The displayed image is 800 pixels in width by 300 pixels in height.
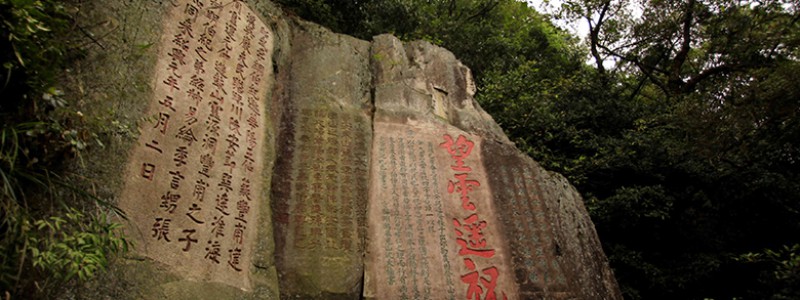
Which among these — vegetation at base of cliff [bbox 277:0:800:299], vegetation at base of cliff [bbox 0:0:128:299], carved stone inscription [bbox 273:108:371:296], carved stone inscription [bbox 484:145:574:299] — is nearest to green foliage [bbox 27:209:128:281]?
vegetation at base of cliff [bbox 0:0:128:299]

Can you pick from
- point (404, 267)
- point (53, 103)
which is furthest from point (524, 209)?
point (53, 103)

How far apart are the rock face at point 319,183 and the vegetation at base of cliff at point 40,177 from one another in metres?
0.30

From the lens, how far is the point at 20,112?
252 cm

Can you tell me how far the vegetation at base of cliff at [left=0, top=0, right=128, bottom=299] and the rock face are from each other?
297 millimetres

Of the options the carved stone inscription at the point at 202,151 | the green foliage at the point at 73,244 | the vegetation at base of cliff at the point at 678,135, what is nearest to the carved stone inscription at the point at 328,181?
the carved stone inscription at the point at 202,151

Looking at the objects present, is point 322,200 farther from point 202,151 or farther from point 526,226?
point 526,226

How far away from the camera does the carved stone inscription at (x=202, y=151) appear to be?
3.03 meters

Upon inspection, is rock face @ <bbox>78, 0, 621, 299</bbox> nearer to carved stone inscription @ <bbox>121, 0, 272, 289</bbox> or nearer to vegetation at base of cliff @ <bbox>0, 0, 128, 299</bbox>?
carved stone inscription @ <bbox>121, 0, 272, 289</bbox>

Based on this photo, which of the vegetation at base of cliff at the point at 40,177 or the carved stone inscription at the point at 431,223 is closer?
the vegetation at base of cliff at the point at 40,177

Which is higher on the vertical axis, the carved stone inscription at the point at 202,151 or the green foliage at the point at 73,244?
the carved stone inscription at the point at 202,151

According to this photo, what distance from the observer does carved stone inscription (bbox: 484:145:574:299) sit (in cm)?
441

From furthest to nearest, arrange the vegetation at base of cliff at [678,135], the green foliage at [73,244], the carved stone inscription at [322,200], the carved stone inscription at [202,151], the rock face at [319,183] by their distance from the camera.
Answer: the vegetation at base of cliff at [678,135], the carved stone inscription at [322,200], the rock face at [319,183], the carved stone inscription at [202,151], the green foliage at [73,244]

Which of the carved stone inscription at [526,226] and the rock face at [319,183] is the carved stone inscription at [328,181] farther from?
the carved stone inscription at [526,226]

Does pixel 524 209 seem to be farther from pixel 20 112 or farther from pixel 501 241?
pixel 20 112
